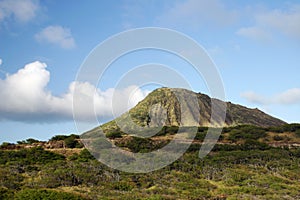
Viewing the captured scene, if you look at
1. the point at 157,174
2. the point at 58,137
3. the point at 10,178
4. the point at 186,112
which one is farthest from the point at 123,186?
the point at 186,112

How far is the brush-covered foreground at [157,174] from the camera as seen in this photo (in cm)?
4975

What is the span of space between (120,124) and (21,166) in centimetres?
7344

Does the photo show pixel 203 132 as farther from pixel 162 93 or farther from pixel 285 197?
pixel 162 93

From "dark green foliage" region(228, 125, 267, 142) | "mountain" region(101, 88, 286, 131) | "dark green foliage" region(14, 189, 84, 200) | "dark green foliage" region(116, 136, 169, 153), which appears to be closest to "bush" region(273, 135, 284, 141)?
"dark green foliage" region(228, 125, 267, 142)

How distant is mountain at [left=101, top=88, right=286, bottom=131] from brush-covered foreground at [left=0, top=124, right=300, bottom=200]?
6281 cm

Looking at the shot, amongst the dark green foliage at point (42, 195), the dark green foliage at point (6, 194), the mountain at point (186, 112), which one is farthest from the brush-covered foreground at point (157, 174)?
the mountain at point (186, 112)

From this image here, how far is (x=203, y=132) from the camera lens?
9806cm

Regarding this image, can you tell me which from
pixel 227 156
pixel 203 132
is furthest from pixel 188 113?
pixel 227 156

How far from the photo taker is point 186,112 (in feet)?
527

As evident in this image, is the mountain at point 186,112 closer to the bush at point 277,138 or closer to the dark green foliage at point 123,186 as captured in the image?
the bush at point 277,138

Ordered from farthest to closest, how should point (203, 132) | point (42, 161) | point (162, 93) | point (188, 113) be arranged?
1. point (162, 93)
2. point (188, 113)
3. point (203, 132)
4. point (42, 161)

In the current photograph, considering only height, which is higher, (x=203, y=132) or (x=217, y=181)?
(x=203, y=132)

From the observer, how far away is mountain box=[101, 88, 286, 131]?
15148cm

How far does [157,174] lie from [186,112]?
328 ft
